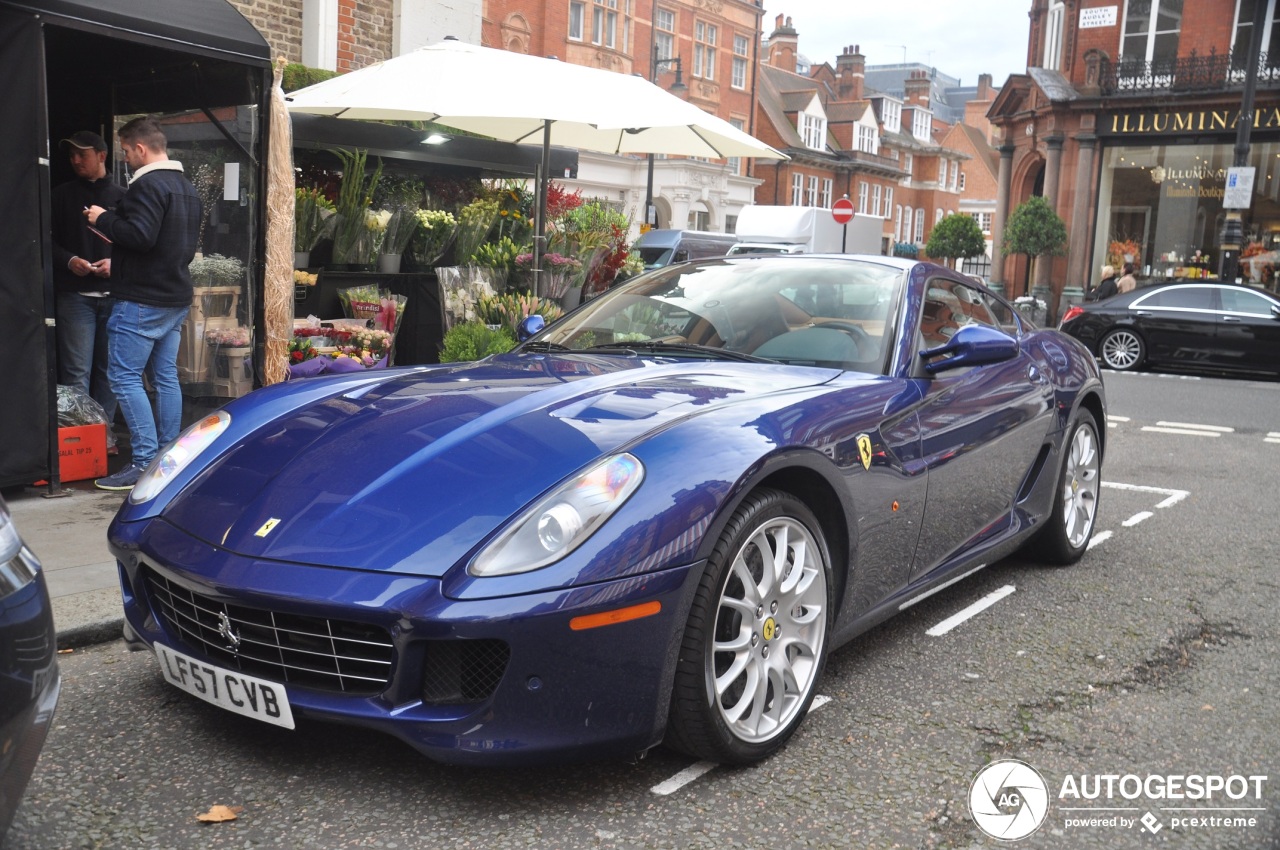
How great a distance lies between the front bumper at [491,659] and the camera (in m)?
2.54

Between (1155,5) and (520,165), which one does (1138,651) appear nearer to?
(520,165)

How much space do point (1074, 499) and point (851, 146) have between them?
5991 cm

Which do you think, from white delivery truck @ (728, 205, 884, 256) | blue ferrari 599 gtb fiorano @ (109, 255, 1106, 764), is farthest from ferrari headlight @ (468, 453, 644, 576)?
white delivery truck @ (728, 205, 884, 256)

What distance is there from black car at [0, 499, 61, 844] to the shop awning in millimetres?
4440

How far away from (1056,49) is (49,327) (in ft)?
108

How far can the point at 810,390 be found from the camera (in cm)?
356

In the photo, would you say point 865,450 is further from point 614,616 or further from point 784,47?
point 784,47

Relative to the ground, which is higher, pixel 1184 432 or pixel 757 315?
pixel 757 315

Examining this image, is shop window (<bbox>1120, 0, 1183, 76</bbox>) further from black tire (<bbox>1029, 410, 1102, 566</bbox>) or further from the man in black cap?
the man in black cap

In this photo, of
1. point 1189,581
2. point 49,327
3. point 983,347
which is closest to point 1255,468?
point 1189,581

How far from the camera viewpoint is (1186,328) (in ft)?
53.8

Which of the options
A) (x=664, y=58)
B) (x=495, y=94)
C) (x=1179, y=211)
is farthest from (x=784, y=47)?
(x=495, y=94)

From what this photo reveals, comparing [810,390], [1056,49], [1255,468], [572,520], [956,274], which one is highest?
[1056,49]

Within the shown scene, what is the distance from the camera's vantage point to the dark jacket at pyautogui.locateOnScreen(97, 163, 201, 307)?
6.11 m
